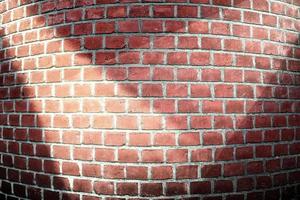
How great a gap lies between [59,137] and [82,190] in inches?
12.7

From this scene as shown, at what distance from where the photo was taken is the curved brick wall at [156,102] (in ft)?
4.94

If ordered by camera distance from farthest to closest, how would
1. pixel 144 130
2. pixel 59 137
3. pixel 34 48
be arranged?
pixel 34 48, pixel 59 137, pixel 144 130

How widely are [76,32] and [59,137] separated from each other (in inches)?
23.8

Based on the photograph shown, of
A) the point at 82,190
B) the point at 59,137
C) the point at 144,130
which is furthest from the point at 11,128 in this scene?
the point at 144,130

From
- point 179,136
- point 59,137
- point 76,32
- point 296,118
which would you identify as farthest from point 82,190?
point 296,118

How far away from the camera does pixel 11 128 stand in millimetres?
1816

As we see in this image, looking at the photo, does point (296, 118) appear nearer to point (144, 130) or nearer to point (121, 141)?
point (144, 130)

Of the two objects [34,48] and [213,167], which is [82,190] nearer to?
[213,167]

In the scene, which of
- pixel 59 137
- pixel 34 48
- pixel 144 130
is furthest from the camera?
pixel 34 48

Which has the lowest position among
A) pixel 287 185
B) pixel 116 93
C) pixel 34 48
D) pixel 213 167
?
pixel 287 185

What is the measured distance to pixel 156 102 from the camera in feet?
4.93

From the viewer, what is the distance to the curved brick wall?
150 centimetres

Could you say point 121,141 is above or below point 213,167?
above

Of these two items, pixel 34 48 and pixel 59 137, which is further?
pixel 34 48
